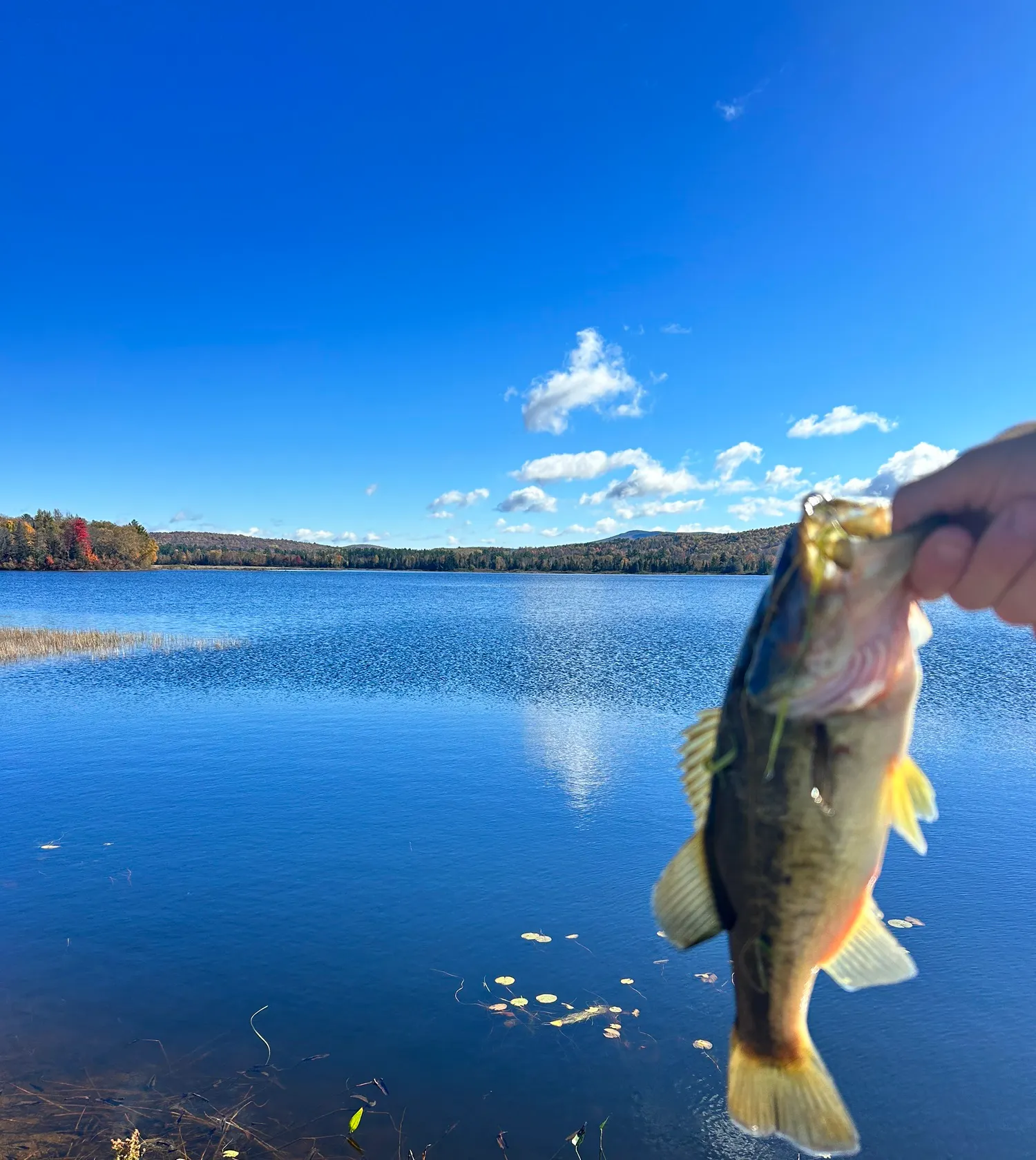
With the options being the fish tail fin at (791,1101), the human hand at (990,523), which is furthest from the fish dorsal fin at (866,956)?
the human hand at (990,523)

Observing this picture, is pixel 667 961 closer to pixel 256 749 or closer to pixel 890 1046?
pixel 890 1046

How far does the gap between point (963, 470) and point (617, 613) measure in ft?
197

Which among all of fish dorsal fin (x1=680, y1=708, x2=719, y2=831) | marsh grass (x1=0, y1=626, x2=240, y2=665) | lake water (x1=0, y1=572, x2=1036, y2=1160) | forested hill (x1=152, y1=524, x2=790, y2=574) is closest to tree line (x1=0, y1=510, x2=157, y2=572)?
forested hill (x1=152, y1=524, x2=790, y2=574)

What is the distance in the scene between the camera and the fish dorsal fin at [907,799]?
197 cm

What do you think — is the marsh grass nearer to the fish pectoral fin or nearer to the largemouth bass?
the fish pectoral fin

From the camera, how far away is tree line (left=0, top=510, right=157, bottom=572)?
12812 centimetres

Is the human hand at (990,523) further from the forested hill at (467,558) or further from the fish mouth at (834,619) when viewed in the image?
the forested hill at (467,558)

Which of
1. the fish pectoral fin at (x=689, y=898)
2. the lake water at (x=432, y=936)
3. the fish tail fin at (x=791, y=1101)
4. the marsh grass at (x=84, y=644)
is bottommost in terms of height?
the lake water at (x=432, y=936)

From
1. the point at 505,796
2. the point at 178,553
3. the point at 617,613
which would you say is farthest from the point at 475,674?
the point at 178,553

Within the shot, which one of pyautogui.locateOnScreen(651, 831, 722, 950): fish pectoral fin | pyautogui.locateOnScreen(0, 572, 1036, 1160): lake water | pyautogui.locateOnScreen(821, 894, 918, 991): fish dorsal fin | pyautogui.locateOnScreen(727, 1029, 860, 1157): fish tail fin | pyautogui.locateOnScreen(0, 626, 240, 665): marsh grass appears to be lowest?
pyautogui.locateOnScreen(0, 572, 1036, 1160): lake water

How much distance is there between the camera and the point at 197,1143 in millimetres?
6625

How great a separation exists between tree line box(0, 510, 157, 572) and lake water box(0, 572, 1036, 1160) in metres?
124

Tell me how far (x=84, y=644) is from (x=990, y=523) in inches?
1612

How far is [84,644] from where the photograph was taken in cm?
3666
